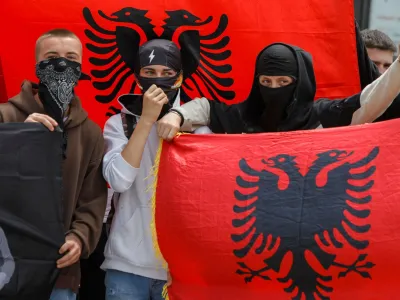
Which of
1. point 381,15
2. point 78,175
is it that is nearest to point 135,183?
point 78,175

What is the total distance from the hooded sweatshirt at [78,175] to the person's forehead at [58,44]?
6.8 inches

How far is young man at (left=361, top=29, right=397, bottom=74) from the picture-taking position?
389cm

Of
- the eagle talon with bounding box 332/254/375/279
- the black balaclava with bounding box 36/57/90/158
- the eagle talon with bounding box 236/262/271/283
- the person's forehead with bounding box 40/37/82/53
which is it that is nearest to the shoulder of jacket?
the black balaclava with bounding box 36/57/90/158

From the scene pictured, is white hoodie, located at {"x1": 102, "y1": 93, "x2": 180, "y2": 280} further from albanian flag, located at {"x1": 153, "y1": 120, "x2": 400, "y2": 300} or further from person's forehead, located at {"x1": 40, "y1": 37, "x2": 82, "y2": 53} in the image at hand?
person's forehead, located at {"x1": 40, "y1": 37, "x2": 82, "y2": 53}

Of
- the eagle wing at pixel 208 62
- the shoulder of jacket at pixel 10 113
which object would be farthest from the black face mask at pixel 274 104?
the shoulder of jacket at pixel 10 113

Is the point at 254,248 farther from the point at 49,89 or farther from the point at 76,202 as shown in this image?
the point at 49,89

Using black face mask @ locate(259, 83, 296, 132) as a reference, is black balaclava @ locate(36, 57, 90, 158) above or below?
above

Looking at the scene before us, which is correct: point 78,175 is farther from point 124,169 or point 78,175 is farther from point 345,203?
point 345,203

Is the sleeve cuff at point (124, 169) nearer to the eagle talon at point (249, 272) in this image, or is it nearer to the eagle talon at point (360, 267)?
the eagle talon at point (249, 272)

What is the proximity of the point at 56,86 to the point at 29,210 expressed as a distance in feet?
1.68

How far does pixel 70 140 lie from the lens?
8.89 ft

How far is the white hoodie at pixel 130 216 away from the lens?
2.71 meters

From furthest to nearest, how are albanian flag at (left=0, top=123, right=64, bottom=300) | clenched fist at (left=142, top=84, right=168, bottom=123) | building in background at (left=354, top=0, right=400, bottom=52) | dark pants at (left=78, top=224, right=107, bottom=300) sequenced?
building in background at (left=354, top=0, right=400, bottom=52), dark pants at (left=78, top=224, right=107, bottom=300), clenched fist at (left=142, top=84, right=168, bottom=123), albanian flag at (left=0, top=123, right=64, bottom=300)

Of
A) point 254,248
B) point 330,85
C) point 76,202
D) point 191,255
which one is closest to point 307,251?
point 254,248
